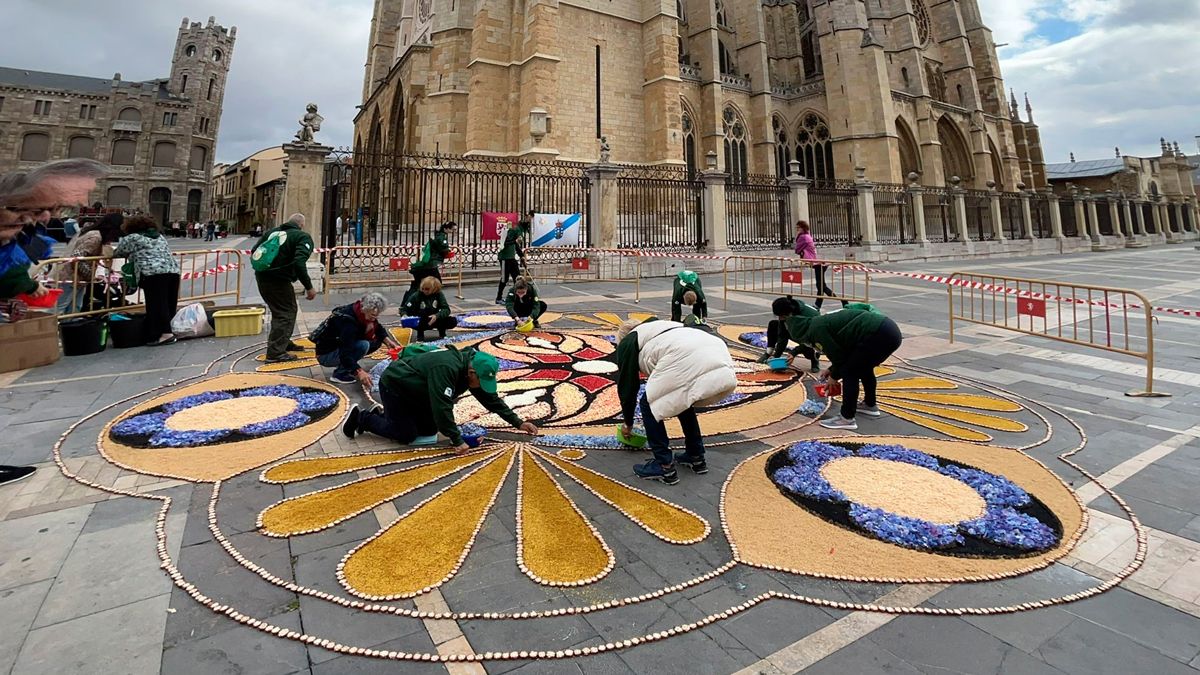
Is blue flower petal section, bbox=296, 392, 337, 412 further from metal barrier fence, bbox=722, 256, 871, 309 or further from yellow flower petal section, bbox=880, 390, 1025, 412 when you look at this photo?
metal barrier fence, bbox=722, 256, 871, 309

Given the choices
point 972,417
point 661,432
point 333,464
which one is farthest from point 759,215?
point 333,464

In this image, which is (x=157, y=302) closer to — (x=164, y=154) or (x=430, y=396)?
(x=430, y=396)

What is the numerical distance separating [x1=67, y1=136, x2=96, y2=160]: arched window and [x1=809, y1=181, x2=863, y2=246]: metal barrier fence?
58.1 m

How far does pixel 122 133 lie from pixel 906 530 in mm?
62956

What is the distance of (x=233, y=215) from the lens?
6216 centimetres

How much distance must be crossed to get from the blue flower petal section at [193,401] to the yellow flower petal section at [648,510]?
332 centimetres

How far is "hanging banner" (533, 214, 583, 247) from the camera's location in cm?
1438

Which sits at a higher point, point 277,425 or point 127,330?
point 127,330

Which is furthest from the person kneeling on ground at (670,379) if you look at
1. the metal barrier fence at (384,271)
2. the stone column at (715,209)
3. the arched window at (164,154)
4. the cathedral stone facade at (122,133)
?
the arched window at (164,154)

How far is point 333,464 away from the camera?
10.4 feet

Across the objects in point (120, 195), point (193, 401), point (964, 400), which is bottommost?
point (964, 400)

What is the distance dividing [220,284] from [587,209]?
10.3 m

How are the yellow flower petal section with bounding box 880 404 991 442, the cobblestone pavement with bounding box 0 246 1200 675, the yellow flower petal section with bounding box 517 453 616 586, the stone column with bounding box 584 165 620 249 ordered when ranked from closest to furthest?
the cobblestone pavement with bounding box 0 246 1200 675, the yellow flower petal section with bounding box 517 453 616 586, the yellow flower petal section with bounding box 880 404 991 442, the stone column with bounding box 584 165 620 249

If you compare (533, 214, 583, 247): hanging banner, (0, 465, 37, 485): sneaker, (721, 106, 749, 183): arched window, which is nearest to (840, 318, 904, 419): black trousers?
(0, 465, 37, 485): sneaker
